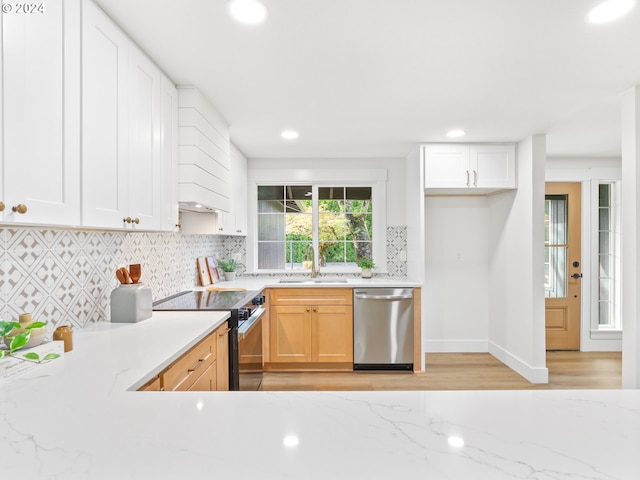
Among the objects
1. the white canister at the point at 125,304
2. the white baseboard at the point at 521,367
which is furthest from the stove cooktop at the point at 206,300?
the white baseboard at the point at 521,367

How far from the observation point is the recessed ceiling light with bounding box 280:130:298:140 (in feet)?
11.1

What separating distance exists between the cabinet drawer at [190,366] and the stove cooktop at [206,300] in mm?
415

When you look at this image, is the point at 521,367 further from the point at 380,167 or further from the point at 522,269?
the point at 380,167

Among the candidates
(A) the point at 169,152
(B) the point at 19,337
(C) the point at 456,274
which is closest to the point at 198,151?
(A) the point at 169,152

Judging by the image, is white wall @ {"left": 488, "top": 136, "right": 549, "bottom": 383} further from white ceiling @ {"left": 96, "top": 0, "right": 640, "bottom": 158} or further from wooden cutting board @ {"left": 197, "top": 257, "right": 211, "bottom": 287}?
wooden cutting board @ {"left": 197, "top": 257, "right": 211, "bottom": 287}

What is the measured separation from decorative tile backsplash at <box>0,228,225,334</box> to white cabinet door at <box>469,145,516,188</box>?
122 inches

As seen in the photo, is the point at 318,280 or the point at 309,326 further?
the point at 318,280

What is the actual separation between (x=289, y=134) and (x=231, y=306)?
5.89ft

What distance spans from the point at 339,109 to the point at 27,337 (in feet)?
7.61

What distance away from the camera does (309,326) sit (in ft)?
12.5

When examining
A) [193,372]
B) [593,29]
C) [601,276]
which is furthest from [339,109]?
[601,276]

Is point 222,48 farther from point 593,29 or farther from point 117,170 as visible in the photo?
point 593,29

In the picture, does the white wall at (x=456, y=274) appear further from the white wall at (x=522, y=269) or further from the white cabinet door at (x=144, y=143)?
the white cabinet door at (x=144, y=143)

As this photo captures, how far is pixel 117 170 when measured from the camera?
64.8 inches
